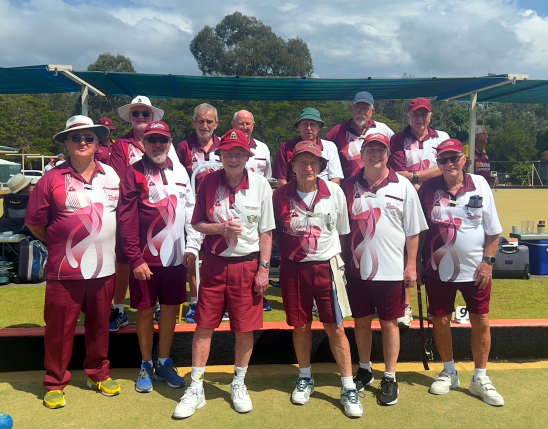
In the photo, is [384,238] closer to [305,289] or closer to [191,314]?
[305,289]

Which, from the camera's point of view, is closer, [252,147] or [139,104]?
[139,104]

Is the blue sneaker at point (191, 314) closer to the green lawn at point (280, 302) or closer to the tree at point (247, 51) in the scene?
the green lawn at point (280, 302)

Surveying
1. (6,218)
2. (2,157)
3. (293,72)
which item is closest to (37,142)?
(2,157)

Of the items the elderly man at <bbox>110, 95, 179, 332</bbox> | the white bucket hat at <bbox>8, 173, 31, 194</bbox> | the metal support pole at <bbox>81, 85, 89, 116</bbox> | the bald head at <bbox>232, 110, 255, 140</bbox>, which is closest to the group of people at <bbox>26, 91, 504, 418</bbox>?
the elderly man at <bbox>110, 95, 179, 332</bbox>

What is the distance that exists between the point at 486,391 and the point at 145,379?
96.3 inches

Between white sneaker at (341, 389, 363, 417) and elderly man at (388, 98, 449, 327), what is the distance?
1388 millimetres

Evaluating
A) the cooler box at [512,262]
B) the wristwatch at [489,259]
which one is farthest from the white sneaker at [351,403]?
the cooler box at [512,262]

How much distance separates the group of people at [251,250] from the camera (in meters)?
3.20

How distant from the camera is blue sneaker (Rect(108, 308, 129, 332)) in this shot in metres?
3.99

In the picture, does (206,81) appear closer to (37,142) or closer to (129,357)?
(129,357)

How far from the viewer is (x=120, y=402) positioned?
328 cm

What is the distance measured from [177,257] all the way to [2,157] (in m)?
49.8

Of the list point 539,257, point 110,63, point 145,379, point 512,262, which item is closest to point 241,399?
point 145,379

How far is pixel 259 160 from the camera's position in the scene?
15.5ft
